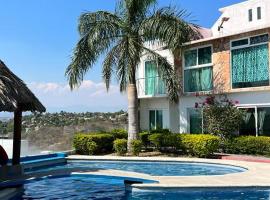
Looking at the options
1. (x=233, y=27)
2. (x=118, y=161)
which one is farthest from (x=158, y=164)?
(x=233, y=27)

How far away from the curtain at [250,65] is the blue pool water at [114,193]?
444 inches

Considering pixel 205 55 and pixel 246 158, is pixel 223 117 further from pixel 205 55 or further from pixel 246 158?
pixel 205 55

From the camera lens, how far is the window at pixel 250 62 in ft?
75.5

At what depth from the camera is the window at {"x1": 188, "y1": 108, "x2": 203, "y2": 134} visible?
88.5 feet

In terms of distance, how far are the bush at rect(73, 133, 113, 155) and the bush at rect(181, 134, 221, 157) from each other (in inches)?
195

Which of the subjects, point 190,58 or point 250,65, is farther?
point 190,58

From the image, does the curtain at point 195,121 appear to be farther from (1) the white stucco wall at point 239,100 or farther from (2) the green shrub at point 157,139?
(2) the green shrub at point 157,139

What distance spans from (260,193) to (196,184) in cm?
180

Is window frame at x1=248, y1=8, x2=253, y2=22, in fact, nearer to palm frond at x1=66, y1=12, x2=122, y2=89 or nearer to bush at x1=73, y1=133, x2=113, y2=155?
palm frond at x1=66, y1=12, x2=122, y2=89

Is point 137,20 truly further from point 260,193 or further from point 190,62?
point 260,193

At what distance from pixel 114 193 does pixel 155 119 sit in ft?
59.8

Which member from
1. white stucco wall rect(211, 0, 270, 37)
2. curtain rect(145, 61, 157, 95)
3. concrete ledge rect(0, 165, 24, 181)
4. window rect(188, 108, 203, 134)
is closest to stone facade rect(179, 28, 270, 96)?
window rect(188, 108, 203, 134)

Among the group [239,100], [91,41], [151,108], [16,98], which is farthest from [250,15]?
[16,98]

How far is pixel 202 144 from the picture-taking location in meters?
21.9
